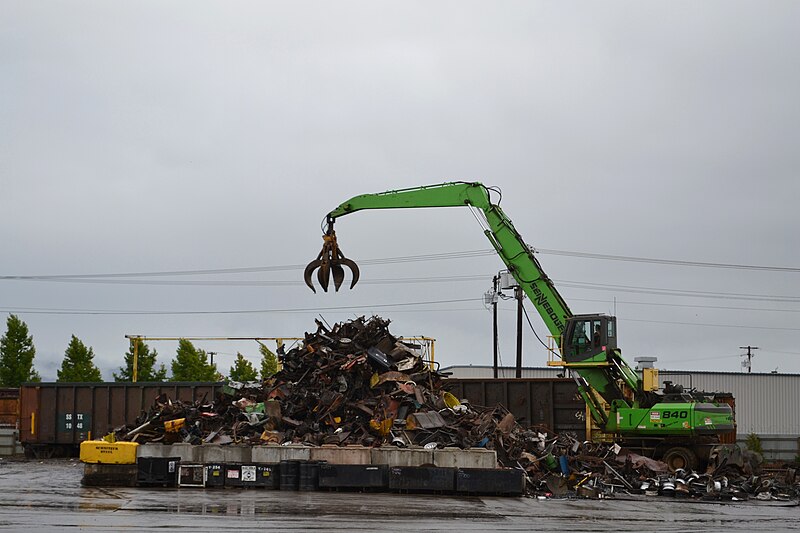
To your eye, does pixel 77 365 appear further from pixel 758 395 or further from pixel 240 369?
pixel 758 395

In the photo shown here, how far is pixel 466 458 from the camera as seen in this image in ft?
70.0

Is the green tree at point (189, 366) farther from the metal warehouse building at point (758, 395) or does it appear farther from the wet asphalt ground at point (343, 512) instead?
the wet asphalt ground at point (343, 512)

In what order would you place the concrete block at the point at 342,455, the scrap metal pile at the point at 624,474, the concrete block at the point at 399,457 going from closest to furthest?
1. the concrete block at the point at 399,457
2. the concrete block at the point at 342,455
3. the scrap metal pile at the point at 624,474

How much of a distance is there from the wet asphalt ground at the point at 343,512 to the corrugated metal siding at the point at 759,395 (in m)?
32.9

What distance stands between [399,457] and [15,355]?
35.9m

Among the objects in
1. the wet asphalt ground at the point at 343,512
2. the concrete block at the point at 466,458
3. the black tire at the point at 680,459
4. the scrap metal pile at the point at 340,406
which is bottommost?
the wet asphalt ground at the point at 343,512

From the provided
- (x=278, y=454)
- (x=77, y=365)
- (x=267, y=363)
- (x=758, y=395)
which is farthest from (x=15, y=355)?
(x=758, y=395)

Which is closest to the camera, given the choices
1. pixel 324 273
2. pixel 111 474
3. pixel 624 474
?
pixel 111 474

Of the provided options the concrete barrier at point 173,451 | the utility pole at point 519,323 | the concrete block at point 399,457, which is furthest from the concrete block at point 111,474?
the utility pole at point 519,323

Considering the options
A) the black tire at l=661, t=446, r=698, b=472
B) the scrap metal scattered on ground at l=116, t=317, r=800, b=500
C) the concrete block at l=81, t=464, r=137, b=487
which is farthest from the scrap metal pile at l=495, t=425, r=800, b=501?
the concrete block at l=81, t=464, r=137, b=487

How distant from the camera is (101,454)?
2220 centimetres

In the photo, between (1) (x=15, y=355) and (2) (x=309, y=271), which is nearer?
(2) (x=309, y=271)

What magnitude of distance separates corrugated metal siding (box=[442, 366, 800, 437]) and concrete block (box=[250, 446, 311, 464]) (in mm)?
33335

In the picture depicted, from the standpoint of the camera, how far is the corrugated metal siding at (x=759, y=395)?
2074 inches
